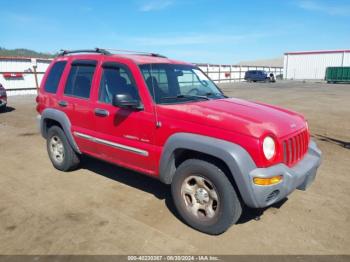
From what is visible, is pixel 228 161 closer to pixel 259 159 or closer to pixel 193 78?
pixel 259 159

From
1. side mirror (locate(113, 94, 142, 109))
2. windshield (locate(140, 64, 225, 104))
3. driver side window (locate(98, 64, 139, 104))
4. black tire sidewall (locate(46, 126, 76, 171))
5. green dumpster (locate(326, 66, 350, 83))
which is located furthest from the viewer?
green dumpster (locate(326, 66, 350, 83))

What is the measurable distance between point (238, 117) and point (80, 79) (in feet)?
9.19

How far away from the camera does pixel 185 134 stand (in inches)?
144

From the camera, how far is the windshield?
423 cm

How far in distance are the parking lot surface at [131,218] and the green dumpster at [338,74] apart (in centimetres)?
4067

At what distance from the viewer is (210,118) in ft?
11.7

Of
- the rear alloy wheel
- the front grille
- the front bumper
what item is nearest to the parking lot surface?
the rear alloy wheel

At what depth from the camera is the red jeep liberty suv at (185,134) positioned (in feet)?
11.0

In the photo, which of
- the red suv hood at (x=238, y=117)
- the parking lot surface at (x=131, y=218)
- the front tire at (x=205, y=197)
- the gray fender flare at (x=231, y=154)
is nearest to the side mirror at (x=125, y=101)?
the red suv hood at (x=238, y=117)

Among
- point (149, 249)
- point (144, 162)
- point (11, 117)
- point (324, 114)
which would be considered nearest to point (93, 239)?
point (149, 249)

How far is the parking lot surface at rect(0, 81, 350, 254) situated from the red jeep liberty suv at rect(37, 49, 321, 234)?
0.37m

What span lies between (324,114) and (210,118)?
10.7m

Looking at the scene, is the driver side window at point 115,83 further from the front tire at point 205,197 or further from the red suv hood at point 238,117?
the front tire at point 205,197

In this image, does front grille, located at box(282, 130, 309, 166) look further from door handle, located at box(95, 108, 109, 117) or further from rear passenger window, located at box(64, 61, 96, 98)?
rear passenger window, located at box(64, 61, 96, 98)
